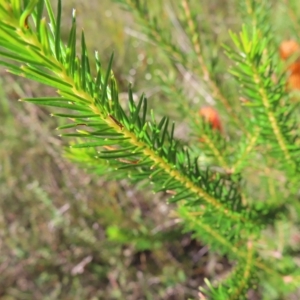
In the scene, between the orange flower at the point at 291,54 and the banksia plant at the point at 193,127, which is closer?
the banksia plant at the point at 193,127

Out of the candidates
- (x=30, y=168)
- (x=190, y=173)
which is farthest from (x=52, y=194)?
(x=190, y=173)

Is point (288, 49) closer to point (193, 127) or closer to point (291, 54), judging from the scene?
point (291, 54)

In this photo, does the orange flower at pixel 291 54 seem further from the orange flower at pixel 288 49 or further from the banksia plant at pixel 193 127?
the banksia plant at pixel 193 127

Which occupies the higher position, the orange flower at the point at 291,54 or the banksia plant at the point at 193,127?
the orange flower at the point at 291,54

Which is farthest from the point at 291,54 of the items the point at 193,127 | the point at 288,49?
the point at 193,127

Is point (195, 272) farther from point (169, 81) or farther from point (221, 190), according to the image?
point (221, 190)

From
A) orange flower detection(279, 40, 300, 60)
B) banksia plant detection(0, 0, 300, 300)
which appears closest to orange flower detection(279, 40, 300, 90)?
orange flower detection(279, 40, 300, 60)

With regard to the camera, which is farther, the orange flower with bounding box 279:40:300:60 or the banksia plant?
the orange flower with bounding box 279:40:300:60

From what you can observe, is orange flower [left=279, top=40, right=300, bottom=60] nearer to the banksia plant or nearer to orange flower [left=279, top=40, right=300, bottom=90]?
orange flower [left=279, top=40, right=300, bottom=90]

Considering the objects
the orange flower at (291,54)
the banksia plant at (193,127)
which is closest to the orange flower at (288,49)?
the orange flower at (291,54)
